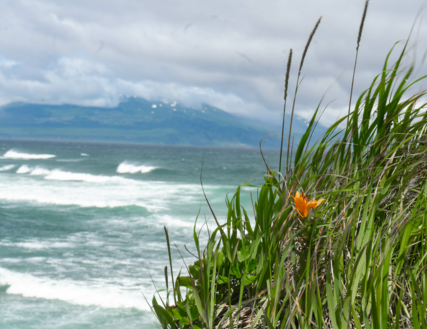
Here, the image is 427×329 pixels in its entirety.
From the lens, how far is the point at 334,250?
105 cm

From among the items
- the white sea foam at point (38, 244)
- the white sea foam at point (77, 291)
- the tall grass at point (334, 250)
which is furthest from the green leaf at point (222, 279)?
the white sea foam at point (38, 244)

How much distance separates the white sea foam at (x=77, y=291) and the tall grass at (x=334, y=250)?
519 cm

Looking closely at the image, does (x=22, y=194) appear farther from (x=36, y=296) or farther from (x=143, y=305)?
(x=143, y=305)

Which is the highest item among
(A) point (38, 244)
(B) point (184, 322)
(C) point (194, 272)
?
(C) point (194, 272)

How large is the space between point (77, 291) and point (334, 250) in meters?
6.35

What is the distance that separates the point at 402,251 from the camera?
969 millimetres

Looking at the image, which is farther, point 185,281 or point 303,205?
point 185,281

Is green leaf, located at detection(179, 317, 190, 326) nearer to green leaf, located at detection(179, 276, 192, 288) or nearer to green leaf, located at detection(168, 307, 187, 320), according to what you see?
green leaf, located at detection(168, 307, 187, 320)

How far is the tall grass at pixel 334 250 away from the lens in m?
0.90

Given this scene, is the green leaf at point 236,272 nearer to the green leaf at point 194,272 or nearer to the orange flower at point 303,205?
the green leaf at point 194,272

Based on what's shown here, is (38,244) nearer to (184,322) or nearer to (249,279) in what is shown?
(184,322)

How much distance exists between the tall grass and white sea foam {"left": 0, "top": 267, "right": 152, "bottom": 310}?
519 cm

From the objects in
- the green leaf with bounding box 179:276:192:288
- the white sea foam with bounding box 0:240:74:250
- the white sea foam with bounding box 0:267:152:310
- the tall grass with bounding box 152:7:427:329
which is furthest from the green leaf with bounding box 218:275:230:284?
the white sea foam with bounding box 0:240:74:250

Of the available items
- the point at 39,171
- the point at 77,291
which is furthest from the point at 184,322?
the point at 39,171
